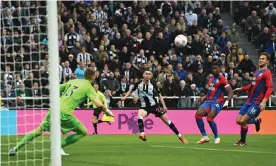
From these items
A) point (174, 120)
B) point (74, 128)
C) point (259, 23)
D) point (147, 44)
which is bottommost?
point (174, 120)

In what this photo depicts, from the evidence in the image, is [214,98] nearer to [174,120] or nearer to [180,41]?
[174,120]

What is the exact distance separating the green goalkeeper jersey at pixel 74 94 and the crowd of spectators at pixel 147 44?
413 inches

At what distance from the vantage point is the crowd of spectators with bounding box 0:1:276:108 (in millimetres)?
28578

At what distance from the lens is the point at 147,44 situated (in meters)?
30.4

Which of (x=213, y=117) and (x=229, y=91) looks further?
(x=213, y=117)

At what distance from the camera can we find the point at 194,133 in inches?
1093

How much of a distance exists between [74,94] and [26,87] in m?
7.49

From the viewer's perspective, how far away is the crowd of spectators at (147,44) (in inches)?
1125

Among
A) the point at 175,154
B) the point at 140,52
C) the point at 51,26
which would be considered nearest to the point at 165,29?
the point at 140,52

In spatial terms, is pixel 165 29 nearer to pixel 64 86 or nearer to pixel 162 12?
pixel 162 12

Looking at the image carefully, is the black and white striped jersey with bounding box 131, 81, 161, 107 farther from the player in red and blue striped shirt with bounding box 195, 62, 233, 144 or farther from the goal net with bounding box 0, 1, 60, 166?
the goal net with bounding box 0, 1, 60, 166

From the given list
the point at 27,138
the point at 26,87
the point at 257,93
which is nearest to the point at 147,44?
the point at 26,87

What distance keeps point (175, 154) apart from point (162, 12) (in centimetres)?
1753

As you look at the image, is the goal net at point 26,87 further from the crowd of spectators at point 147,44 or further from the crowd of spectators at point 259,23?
the crowd of spectators at point 259,23
